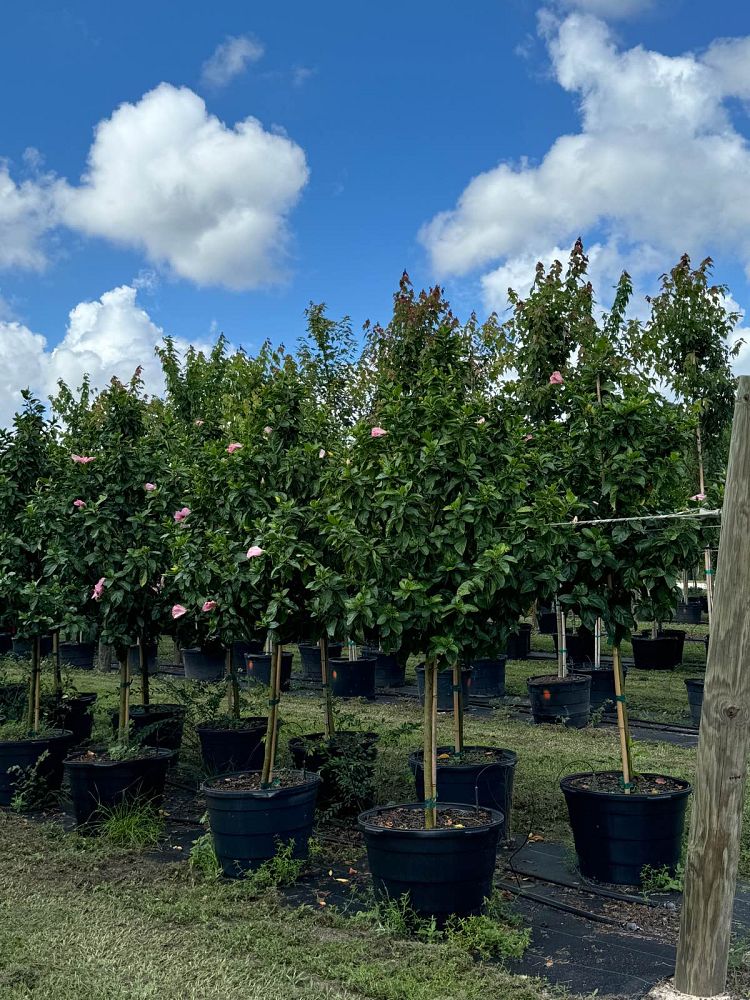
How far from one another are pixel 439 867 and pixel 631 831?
141 centimetres

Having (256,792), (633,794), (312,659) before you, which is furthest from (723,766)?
(312,659)

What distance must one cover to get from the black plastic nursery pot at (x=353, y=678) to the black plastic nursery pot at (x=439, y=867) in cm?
860

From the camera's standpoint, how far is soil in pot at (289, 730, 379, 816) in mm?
6758

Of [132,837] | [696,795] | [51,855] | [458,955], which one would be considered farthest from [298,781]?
[696,795]

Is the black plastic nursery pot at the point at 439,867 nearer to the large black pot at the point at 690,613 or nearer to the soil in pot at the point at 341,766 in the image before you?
the soil in pot at the point at 341,766

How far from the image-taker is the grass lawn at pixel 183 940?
4.10 meters

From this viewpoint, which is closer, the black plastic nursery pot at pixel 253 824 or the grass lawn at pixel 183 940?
the grass lawn at pixel 183 940

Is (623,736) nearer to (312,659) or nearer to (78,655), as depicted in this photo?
(312,659)

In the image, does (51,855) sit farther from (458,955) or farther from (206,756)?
(458,955)

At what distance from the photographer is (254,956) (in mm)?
4492

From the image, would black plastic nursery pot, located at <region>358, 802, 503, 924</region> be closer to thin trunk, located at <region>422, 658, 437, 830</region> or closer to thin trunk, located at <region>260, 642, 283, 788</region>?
thin trunk, located at <region>422, 658, 437, 830</region>

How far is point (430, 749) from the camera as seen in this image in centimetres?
540

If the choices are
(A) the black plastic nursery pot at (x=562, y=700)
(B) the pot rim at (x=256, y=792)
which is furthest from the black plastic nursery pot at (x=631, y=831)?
(A) the black plastic nursery pot at (x=562, y=700)

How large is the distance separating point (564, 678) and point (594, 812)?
5414mm
